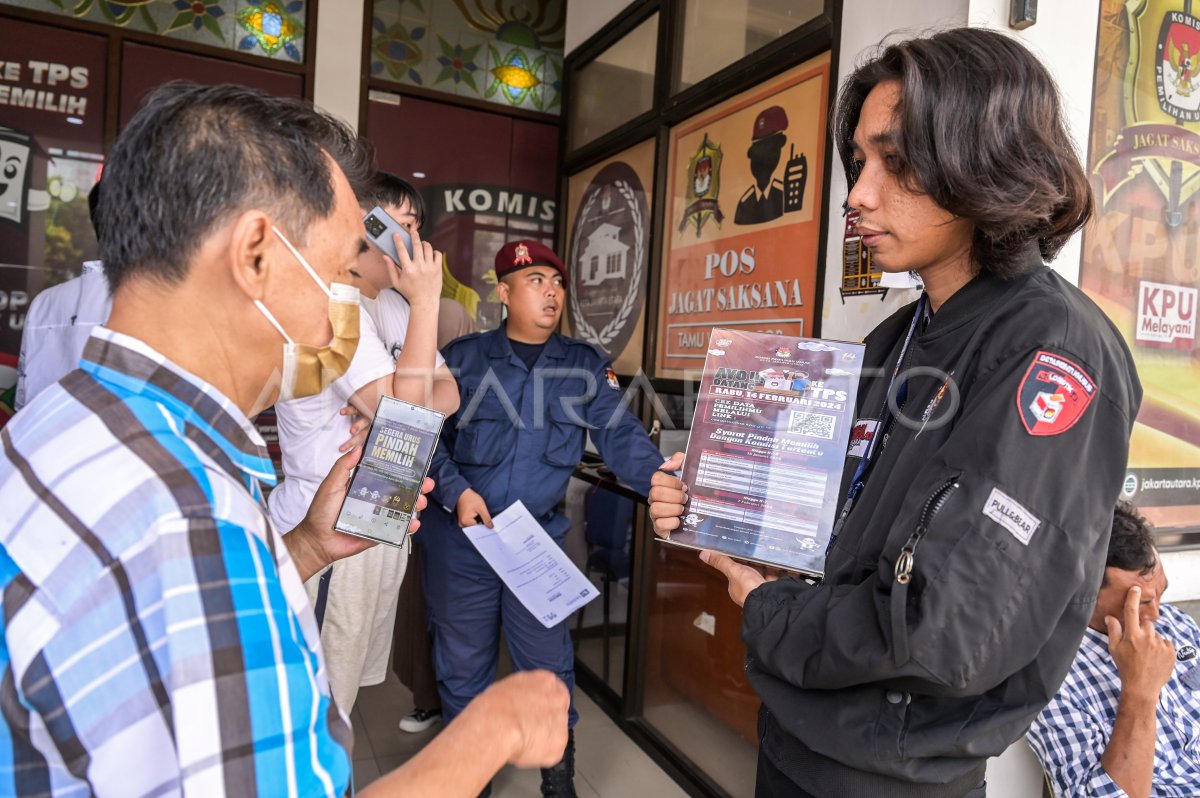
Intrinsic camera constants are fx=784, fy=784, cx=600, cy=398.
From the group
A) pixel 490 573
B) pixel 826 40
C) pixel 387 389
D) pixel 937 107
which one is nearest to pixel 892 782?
pixel 937 107

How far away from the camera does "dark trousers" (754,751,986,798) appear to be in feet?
3.61

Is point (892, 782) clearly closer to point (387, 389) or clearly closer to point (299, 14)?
point (387, 389)

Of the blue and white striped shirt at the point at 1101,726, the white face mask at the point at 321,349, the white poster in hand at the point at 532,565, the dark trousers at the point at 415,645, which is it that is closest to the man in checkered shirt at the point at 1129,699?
the blue and white striped shirt at the point at 1101,726

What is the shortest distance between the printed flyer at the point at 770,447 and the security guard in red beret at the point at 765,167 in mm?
1289

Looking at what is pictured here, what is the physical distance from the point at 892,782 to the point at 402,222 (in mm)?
1940

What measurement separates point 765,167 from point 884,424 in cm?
155

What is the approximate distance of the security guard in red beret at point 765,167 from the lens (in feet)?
7.95

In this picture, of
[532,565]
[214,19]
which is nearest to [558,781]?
[532,565]

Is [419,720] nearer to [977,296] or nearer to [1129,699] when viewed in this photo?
[1129,699]

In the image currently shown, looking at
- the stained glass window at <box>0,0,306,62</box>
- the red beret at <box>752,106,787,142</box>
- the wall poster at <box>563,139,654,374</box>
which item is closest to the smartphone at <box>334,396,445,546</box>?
the red beret at <box>752,106,787,142</box>

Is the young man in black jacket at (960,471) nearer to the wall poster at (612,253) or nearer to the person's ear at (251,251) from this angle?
the person's ear at (251,251)

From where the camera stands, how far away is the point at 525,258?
8.70 feet

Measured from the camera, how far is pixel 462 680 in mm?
2506

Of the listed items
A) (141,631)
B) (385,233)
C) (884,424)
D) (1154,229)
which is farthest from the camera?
(385,233)
